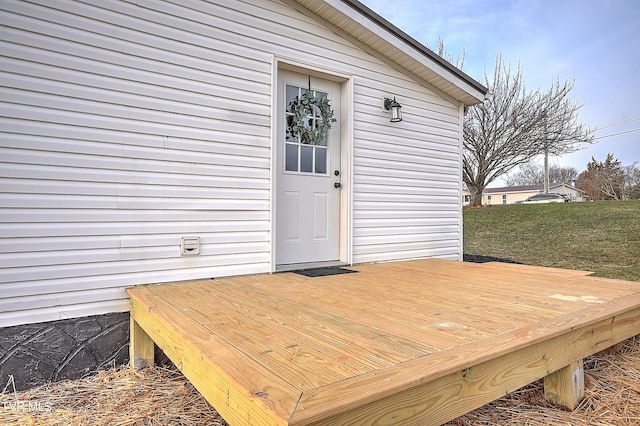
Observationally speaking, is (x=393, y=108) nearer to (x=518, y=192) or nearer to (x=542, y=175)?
(x=542, y=175)

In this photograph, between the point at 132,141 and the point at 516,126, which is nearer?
the point at 132,141

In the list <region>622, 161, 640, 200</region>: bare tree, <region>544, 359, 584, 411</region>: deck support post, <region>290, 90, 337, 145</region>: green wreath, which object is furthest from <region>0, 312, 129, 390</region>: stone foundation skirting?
<region>622, 161, 640, 200</region>: bare tree

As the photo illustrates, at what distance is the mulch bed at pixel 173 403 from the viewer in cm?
178

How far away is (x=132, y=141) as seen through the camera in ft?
8.68

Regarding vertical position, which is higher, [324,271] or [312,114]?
[312,114]

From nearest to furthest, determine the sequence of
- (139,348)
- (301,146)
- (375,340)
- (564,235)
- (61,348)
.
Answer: (375,340) < (61,348) < (139,348) < (301,146) < (564,235)

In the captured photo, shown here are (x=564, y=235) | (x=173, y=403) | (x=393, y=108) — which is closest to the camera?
(x=173, y=403)

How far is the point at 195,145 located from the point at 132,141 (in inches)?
17.0

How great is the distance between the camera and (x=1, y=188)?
2.22 meters

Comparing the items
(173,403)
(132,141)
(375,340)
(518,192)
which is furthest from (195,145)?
(518,192)

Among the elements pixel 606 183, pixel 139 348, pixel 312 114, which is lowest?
pixel 139 348

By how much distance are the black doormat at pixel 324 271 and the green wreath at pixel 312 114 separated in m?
1.19

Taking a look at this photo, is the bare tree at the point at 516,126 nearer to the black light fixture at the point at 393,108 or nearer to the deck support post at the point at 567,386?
the black light fixture at the point at 393,108

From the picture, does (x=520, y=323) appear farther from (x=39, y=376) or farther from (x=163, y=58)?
(x=163, y=58)
